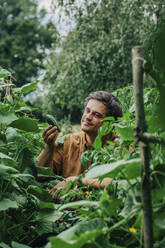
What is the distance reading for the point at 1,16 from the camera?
21.6 metres

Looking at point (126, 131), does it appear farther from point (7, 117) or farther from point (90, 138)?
point (90, 138)

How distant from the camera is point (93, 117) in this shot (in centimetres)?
193

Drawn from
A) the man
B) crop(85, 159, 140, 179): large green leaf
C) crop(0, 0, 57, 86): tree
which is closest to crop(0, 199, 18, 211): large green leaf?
crop(85, 159, 140, 179): large green leaf

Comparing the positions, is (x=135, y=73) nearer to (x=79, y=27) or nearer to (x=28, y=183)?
(x=28, y=183)

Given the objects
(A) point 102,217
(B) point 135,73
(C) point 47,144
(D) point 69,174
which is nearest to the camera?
(B) point 135,73

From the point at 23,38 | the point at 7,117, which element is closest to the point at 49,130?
the point at 7,117

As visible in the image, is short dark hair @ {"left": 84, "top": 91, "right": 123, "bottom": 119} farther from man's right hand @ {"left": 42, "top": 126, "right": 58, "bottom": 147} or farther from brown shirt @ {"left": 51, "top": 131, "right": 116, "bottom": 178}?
man's right hand @ {"left": 42, "top": 126, "right": 58, "bottom": 147}

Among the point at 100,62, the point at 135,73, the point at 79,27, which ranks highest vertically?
the point at 79,27

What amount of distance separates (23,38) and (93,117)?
749 inches

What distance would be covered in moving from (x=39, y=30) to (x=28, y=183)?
1994 centimetres

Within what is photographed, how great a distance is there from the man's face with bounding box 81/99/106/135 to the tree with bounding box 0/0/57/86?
1567 centimetres

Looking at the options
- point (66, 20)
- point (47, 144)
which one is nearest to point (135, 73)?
point (47, 144)

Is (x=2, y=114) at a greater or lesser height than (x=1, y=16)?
lesser

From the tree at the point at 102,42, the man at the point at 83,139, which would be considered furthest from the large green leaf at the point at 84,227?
the tree at the point at 102,42
